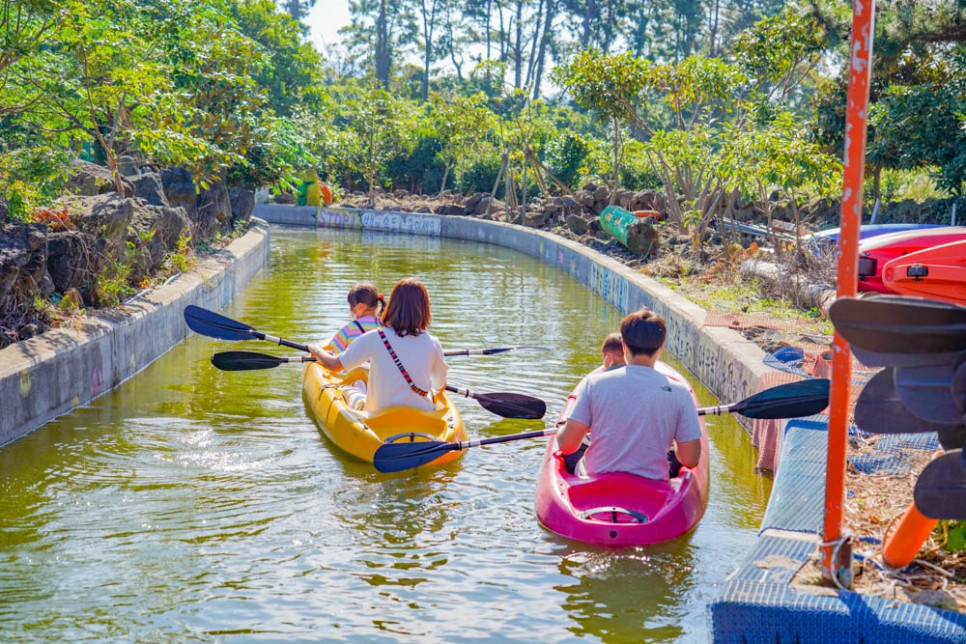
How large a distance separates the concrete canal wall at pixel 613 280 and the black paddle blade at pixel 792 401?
1.54m

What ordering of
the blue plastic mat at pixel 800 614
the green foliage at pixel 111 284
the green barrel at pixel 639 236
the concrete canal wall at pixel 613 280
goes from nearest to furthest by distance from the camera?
the blue plastic mat at pixel 800 614 → the concrete canal wall at pixel 613 280 → the green foliage at pixel 111 284 → the green barrel at pixel 639 236

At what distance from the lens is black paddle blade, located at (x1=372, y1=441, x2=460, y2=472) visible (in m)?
6.98

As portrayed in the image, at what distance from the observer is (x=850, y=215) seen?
155 inches

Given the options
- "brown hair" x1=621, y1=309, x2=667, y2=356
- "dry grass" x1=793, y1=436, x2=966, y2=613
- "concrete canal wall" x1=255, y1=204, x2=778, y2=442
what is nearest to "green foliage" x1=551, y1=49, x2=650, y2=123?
"concrete canal wall" x1=255, y1=204, x2=778, y2=442

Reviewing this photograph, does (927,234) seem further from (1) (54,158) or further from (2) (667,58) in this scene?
(2) (667,58)

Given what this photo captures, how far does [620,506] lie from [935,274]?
4.27 metres

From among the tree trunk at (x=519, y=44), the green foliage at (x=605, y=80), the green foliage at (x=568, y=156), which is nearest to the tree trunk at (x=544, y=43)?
the tree trunk at (x=519, y=44)

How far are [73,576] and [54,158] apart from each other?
6.22 meters


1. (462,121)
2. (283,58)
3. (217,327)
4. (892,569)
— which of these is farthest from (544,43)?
(892,569)

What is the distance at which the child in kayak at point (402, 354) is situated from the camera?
25.0 ft

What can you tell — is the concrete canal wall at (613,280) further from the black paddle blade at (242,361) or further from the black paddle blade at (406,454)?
the black paddle blade at (242,361)

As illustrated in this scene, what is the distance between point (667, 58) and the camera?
58938 mm

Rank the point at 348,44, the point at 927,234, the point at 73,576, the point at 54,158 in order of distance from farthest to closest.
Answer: the point at 348,44
the point at 927,234
the point at 54,158
the point at 73,576

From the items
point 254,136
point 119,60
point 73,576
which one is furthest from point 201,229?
point 73,576
